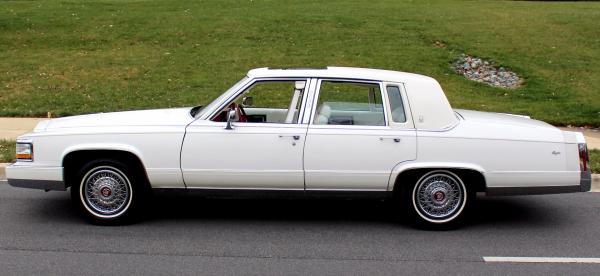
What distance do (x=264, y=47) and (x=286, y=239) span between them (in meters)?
11.9

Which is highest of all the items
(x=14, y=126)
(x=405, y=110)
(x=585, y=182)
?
(x=405, y=110)

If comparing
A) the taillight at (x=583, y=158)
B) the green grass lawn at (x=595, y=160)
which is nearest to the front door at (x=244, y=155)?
the taillight at (x=583, y=158)

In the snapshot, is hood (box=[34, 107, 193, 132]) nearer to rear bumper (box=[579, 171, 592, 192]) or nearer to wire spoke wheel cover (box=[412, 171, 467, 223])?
wire spoke wheel cover (box=[412, 171, 467, 223])

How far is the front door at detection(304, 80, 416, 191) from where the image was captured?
6.30 meters

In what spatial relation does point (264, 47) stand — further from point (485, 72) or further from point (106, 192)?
point (106, 192)

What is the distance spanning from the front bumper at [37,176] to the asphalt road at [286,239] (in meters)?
0.41

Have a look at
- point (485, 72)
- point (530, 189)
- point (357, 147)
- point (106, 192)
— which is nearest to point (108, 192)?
point (106, 192)

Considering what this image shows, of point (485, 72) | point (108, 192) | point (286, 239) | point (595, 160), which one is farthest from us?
point (485, 72)

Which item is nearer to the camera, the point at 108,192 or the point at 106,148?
the point at 106,148

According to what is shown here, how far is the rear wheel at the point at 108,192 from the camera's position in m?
6.42

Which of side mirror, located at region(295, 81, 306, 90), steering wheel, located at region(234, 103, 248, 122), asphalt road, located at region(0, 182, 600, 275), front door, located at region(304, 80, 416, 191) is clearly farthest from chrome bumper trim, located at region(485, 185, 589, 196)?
steering wheel, located at region(234, 103, 248, 122)

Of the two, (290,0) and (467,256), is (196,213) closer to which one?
(467,256)

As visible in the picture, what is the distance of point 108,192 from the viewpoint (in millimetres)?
6480

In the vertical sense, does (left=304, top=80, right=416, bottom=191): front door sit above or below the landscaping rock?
below
